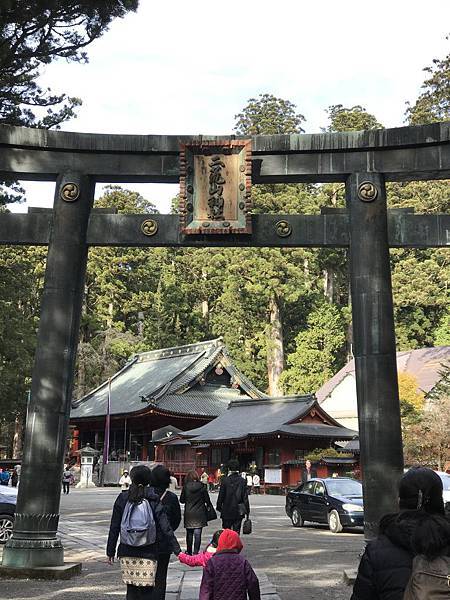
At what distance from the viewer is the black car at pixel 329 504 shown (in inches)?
760

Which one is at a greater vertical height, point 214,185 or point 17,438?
point 214,185

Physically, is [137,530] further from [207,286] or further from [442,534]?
[207,286]

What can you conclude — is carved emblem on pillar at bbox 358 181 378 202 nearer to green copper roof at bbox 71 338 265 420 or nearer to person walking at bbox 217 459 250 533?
person walking at bbox 217 459 250 533

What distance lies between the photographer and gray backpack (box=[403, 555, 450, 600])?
3350mm

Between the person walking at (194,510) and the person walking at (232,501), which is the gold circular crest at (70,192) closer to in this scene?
the person walking at (194,510)

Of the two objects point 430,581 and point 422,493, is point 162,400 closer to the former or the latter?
point 422,493

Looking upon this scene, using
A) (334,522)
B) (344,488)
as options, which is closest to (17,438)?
(344,488)

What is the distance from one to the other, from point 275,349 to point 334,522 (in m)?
37.9

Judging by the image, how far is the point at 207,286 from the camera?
213 ft

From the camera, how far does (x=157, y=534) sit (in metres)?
6.75

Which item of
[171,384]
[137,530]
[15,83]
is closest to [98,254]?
[171,384]

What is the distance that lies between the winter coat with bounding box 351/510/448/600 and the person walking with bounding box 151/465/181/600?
3366 mm

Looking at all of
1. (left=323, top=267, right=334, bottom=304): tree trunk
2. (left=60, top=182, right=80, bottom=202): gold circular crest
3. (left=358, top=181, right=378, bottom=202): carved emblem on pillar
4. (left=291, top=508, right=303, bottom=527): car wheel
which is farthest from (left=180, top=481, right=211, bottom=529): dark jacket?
(left=323, top=267, right=334, bottom=304): tree trunk

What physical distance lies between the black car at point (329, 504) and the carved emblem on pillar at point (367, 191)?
34.0 ft
